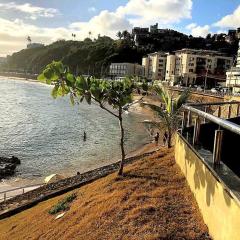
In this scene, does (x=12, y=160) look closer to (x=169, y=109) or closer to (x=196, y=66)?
(x=169, y=109)

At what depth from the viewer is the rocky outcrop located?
3339 centimetres

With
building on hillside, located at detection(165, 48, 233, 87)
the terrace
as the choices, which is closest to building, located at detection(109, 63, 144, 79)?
building on hillside, located at detection(165, 48, 233, 87)

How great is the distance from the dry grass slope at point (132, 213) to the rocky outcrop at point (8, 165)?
2179 centimetres

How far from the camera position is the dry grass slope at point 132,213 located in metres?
7.38

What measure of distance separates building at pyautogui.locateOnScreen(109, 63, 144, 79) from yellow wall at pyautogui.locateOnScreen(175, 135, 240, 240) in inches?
6384

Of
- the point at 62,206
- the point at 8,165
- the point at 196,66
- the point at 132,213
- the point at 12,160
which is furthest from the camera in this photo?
the point at 196,66

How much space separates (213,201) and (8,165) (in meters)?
30.5

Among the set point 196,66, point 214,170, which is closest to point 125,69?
point 196,66

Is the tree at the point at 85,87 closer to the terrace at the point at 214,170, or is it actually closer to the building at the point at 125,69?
the terrace at the point at 214,170

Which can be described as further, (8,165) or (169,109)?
(8,165)

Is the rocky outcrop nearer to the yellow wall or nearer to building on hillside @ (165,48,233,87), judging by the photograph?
the yellow wall

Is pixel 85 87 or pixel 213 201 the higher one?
pixel 85 87

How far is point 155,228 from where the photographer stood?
736 centimetres

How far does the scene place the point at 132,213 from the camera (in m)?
8.23
